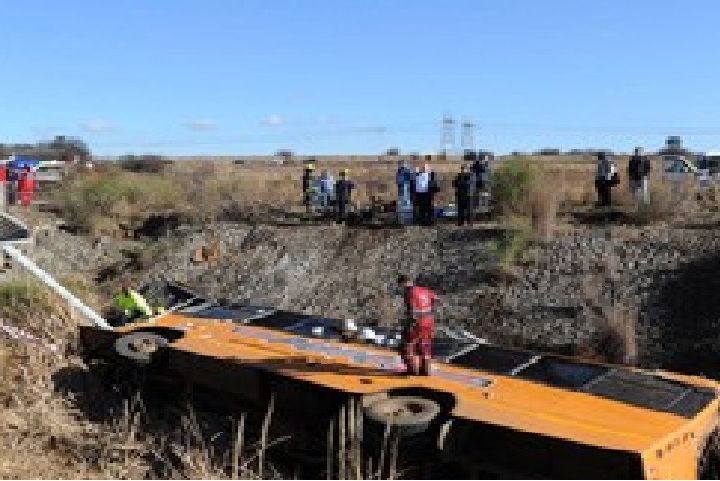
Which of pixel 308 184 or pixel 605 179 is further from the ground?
pixel 605 179

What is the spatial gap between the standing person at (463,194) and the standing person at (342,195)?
10.1 feet

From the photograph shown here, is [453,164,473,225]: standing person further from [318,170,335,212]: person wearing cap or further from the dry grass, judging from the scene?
the dry grass

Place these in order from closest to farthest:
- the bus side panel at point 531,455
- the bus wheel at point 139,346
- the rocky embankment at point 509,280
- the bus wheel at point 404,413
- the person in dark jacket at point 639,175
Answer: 1. the bus side panel at point 531,455
2. the bus wheel at point 404,413
3. the bus wheel at point 139,346
4. the rocky embankment at point 509,280
5. the person in dark jacket at point 639,175

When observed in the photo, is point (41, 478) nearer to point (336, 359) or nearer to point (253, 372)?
point (253, 372)

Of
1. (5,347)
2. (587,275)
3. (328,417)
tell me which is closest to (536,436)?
(328,417)

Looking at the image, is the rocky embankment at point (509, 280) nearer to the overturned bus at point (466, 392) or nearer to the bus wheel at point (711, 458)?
the overturned bus at point (466, 392)

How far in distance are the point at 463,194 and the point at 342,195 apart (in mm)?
3407

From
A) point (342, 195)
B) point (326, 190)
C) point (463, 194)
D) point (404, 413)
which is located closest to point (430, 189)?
point (463, 194)

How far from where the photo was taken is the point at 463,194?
21969mm

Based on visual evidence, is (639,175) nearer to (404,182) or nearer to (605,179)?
(605,179)

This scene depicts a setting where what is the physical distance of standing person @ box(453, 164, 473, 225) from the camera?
21641 millimetres

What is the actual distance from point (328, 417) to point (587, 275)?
9.51 m

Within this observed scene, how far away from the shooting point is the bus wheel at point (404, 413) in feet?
29.2

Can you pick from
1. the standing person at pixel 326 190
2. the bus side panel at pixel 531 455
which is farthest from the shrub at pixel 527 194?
the bus side panel at pixel 531 455
